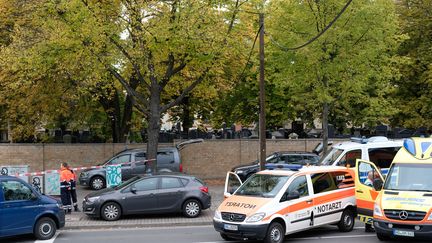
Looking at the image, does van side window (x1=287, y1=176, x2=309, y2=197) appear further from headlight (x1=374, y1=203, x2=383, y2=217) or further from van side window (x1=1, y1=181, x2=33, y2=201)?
van side window (x1=1, y1=181, x2=33, y2=201)

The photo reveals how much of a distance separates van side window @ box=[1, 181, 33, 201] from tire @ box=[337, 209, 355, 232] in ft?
26.9

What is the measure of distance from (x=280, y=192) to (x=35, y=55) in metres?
12.1

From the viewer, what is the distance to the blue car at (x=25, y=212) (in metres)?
13.7

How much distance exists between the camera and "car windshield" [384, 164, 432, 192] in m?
13.1

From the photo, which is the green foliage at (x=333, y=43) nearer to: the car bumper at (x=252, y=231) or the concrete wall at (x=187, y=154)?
the concrete wall at (x=187, y=154)

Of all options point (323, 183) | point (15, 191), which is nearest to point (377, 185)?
point (323, 183)

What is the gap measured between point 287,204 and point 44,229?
20.8ft

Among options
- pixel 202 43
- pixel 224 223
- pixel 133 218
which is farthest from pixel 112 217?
pixel 202 43

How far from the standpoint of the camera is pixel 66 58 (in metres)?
21.2

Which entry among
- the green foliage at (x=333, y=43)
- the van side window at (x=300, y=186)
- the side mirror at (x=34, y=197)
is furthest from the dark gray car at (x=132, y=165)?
the van side window at (x=300, y=186)

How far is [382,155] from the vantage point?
1961 cm

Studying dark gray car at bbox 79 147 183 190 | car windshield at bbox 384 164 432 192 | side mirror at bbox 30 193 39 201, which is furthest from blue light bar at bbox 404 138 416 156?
dark gray car at bbox 79 147 183 190

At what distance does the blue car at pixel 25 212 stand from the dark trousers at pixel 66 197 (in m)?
3.57

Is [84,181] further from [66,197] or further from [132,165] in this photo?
[66,197]
